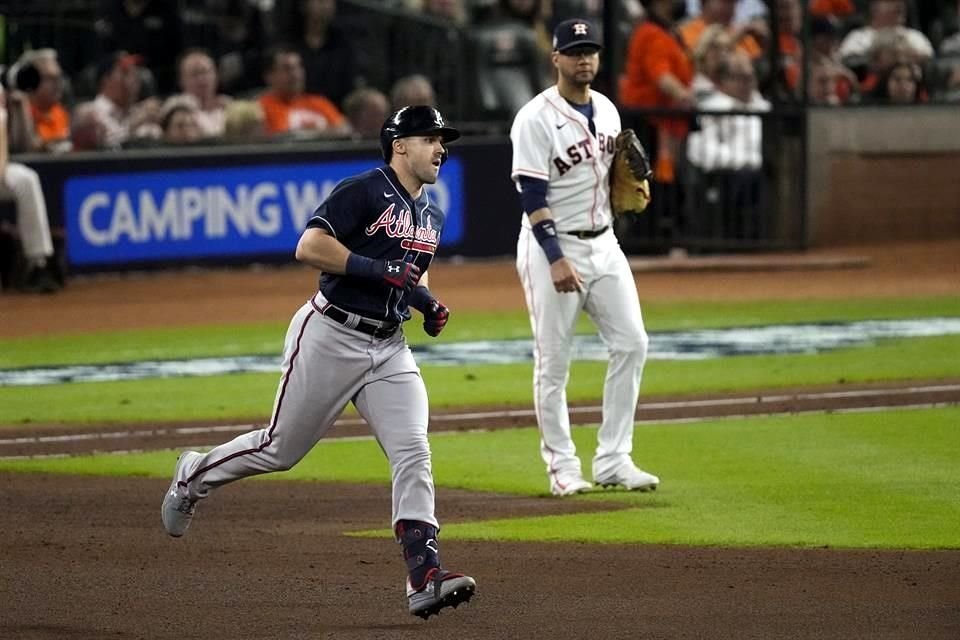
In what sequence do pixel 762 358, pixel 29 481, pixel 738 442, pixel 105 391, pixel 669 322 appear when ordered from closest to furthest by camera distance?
pixel 29 481
pixel 738 442
pixel 105 391
pixel 762 358
pixel 669 322

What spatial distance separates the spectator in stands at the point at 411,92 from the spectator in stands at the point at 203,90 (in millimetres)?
1725

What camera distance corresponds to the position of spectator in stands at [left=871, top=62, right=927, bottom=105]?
22.1 m

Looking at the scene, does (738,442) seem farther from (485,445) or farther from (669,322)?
(669,322)

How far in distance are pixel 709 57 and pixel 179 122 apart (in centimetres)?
561

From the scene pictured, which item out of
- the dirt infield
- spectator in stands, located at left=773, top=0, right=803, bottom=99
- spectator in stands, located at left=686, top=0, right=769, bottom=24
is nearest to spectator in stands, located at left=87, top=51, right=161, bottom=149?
spectator in stands, located at left=686, top=0, right=769, bottom=24

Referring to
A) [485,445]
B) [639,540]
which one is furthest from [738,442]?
[639,540]

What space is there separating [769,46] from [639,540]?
43.2ft

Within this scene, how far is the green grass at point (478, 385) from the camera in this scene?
13.0 meters

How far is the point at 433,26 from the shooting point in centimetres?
2130

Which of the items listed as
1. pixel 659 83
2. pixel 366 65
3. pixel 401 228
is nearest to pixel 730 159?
pixel 659 83

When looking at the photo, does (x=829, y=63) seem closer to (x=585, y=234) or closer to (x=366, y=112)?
(x=366, y=112)

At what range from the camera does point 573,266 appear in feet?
32.7

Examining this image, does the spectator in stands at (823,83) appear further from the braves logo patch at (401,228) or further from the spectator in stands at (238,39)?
the braves logo patch at (401,228)

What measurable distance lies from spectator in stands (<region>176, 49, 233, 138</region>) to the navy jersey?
466 inches
